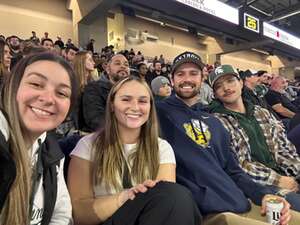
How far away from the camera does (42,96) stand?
46.3 inches

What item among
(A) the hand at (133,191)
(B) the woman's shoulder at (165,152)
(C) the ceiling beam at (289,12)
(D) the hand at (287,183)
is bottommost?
(D) the hand at (287,183)

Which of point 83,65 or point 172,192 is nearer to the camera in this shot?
point 172,192

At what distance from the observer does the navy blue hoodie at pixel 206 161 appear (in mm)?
1819

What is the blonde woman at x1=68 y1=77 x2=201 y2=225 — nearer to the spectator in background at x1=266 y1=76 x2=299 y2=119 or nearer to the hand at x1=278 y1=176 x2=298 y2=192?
the hand at x1=278 y1=176 x2=298 y2=192

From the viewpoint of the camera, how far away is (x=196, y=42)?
45.4 feet

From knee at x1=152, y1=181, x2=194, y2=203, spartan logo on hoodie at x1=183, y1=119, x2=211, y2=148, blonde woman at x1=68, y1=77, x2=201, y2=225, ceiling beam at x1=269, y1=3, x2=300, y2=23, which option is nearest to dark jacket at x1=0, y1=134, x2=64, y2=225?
blonde woman at x1=68, y1=77, x2=201, y2=225

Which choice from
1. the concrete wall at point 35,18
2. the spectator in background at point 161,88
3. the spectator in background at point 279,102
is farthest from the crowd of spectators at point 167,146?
the concrete wall at point 35,18

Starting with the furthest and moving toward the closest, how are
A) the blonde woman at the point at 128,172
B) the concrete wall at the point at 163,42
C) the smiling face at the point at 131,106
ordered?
the concrete wall at the point at 163,42, the smiling face at the point at 131,106, the blonde woman at the point at 128,172

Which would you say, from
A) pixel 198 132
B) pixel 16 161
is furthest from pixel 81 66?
pixel 16 161

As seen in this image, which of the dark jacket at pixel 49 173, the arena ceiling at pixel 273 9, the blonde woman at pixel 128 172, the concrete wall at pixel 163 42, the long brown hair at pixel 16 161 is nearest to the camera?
the long brown hair at pixel 16 161

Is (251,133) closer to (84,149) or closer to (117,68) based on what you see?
(84,149)

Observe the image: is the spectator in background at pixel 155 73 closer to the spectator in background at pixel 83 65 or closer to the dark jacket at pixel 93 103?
the spectator in background at pixel 83 65

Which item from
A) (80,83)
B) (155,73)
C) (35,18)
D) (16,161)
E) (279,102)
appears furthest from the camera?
(35,18)

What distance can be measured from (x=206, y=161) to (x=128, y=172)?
1.59ft
